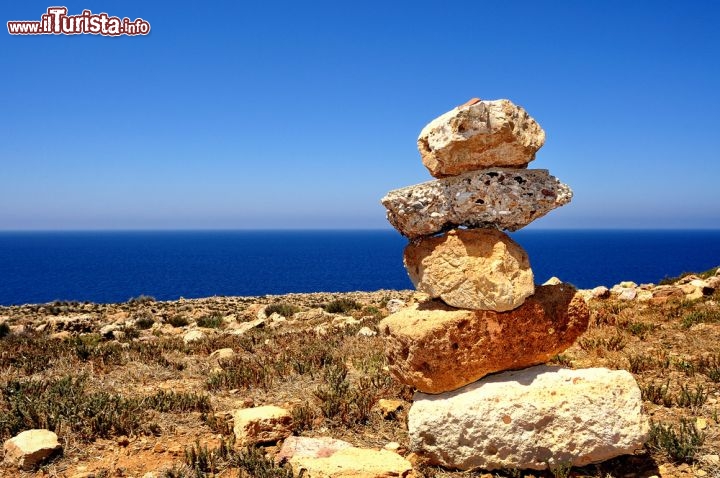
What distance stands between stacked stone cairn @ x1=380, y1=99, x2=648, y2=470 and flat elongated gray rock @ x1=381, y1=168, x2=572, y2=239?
12 mm

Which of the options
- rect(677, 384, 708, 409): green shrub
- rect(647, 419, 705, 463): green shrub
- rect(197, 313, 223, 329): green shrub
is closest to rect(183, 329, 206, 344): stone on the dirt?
rect(197, 313, 223, 329): green shrub

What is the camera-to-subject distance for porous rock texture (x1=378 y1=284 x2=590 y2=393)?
18.5 ft

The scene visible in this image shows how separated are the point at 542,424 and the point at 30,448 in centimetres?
583

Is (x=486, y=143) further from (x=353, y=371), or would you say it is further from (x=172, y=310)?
(x=172, y=310)

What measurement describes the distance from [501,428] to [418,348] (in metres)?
1.24

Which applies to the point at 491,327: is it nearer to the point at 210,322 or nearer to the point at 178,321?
the point at 210,322

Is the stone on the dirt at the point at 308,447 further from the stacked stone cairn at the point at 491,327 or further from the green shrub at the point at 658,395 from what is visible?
the green shrub at the point at 658,395

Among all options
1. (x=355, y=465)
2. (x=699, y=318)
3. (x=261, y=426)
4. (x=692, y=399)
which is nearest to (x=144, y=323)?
(x=261, y=426)

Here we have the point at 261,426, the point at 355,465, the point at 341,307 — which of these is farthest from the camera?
the point at 341,307

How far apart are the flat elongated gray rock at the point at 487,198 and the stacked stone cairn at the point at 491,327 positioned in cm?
1

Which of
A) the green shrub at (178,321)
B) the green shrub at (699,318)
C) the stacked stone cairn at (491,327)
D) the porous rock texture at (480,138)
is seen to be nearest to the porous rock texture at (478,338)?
the stacked stone cairn at (491,327)

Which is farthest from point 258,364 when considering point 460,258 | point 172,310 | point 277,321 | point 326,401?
point 172,310

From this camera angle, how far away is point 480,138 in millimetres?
5562

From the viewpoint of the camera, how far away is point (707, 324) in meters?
10.6
